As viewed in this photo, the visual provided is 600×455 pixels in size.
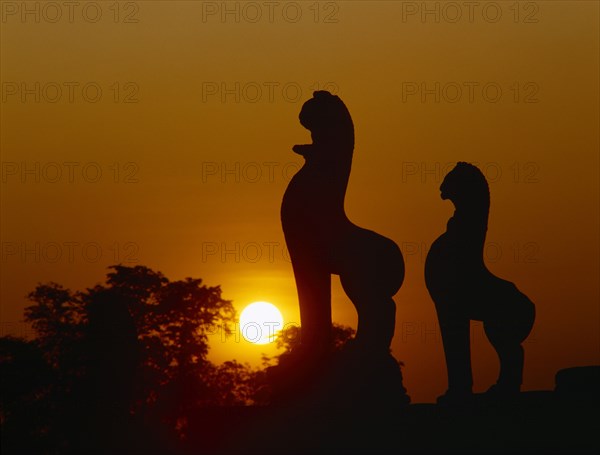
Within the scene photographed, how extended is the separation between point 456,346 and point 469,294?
0.62 meters

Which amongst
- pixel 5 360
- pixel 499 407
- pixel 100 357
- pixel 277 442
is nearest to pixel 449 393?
pixel 499 407

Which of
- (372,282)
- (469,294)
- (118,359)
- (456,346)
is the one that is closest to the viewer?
(372,282)

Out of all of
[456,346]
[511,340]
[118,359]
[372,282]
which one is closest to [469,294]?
[456,346]

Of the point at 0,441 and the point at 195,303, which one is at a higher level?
the point at 195,303

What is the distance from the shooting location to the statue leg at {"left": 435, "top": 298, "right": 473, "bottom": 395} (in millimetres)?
13961

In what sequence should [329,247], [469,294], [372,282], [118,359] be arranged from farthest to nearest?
[118,359], [469,294], [329,247], [372,282]

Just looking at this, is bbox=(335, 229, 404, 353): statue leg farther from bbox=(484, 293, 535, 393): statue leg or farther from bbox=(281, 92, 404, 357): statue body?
bbox=(484, 293, 535, 393): statue leg

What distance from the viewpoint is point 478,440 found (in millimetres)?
13359

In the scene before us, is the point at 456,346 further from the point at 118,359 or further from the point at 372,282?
the point at 118,359

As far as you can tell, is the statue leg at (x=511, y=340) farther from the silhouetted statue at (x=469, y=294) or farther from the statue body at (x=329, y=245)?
the statue body at (x=329, y=245)

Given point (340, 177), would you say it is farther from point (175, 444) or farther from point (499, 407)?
point (175, 444)

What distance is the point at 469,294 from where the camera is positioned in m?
14.1

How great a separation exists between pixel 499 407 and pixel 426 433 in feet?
3.62

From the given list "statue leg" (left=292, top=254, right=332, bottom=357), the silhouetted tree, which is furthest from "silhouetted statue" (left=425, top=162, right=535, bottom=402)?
the silhouetted tree
